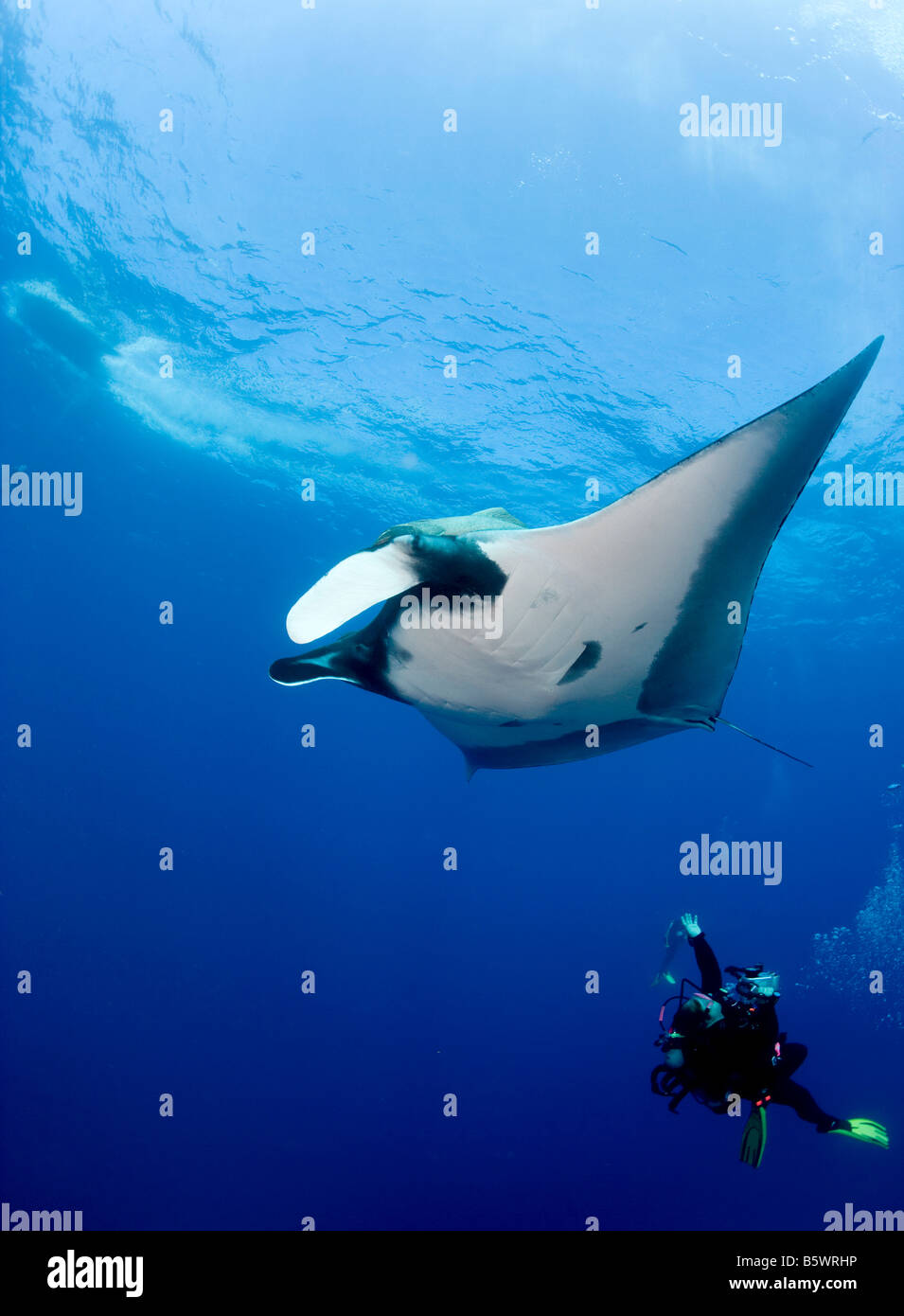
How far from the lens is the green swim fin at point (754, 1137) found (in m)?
4.81

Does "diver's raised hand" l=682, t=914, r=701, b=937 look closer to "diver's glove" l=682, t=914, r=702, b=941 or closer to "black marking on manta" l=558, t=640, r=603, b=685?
"diver's glove" l=682, t=914, r=702, b=941

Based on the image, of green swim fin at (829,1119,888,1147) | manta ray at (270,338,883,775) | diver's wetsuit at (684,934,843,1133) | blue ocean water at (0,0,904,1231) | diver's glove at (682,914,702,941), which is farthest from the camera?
blue ocean water at (0,0,904,1231)

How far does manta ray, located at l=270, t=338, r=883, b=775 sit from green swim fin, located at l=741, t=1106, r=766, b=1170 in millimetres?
3151

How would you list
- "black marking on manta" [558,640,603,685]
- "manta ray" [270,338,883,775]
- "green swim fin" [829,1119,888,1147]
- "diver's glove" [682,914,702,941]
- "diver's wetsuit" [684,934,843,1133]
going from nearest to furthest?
"manta ray" [270,338,883,775] → "black marking on manta" [558,640,603,685] → "diver's wetsuit" [684,934,843,1133] → "green swim fin" [829,1119,888,1147] → "diver's glove" [682,914,702,941]

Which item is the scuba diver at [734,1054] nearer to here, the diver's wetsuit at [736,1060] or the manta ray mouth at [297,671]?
the diver's wetsuit at [736,1060]

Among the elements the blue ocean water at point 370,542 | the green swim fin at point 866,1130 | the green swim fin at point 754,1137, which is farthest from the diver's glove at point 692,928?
the blue ocean water at point 370,542

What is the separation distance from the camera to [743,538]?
116 inches

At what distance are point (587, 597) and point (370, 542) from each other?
16.3 m

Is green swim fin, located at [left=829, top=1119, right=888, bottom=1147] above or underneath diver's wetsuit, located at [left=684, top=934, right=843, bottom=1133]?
underneath

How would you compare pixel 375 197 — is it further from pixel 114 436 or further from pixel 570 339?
pixel 114 436

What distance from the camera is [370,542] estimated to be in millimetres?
18859

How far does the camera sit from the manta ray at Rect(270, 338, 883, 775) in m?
2.57

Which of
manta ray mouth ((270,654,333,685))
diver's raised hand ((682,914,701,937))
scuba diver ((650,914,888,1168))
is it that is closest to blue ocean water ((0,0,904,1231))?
diver's raised hand ((682,914,701,937))

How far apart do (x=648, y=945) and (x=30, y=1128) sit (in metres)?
24.3
